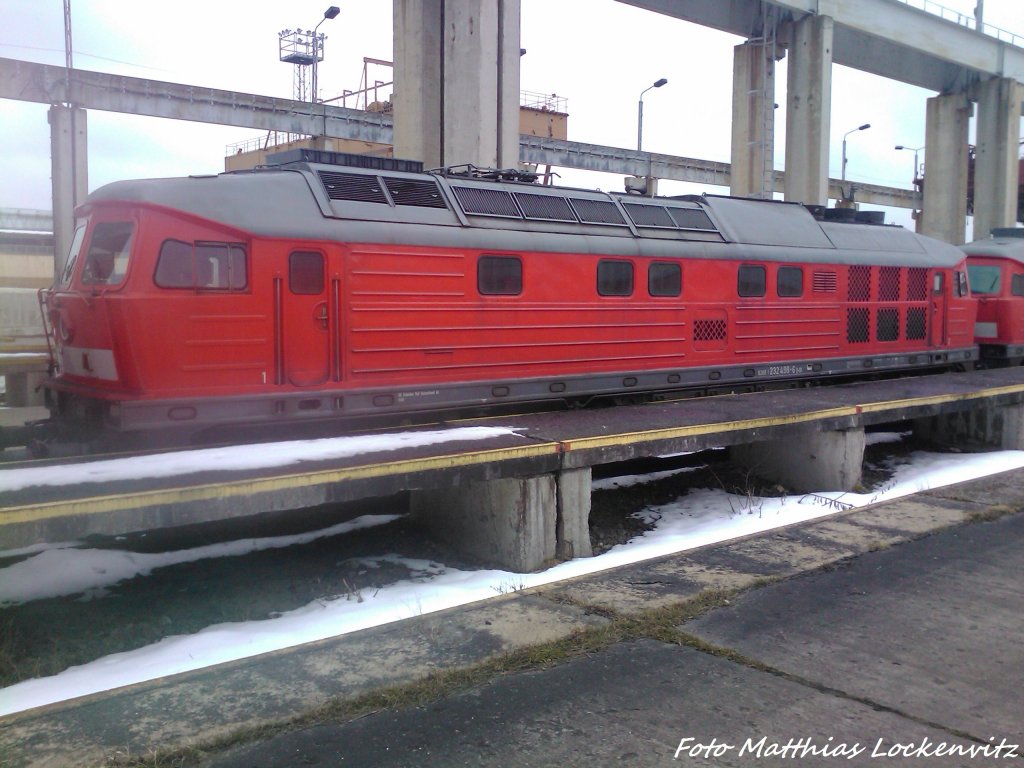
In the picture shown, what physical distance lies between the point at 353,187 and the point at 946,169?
33.3 metres

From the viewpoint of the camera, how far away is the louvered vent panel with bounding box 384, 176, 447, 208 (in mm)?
9562

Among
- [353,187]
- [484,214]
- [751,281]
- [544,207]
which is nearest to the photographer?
[353,187]

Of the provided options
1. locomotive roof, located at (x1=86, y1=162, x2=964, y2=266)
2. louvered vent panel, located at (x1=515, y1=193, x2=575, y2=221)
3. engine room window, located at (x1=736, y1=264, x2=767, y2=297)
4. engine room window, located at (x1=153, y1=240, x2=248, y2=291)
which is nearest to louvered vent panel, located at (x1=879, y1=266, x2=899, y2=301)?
locomotive roof, located at (x1=86, y1=162, x2=964, y2=266)

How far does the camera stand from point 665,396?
1225 centimetres

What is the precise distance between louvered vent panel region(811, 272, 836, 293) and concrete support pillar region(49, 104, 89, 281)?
70.0ft

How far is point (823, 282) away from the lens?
1372 centimetres

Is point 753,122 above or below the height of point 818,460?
above

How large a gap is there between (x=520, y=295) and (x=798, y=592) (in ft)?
16.8

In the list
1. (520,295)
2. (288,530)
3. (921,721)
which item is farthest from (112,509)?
(520,295)

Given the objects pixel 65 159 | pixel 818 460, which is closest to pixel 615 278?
pixel 818 460

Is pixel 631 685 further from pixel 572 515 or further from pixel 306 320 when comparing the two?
pixel 306 320

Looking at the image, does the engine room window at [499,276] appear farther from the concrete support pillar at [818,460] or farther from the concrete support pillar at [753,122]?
the concrete support pillar at [753,122]

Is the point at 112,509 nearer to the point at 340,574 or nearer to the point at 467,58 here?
the point at 340,574

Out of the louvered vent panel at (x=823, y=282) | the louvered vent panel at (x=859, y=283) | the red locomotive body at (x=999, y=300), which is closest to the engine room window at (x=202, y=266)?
the louvered vent panel at (x=823, y=282)
